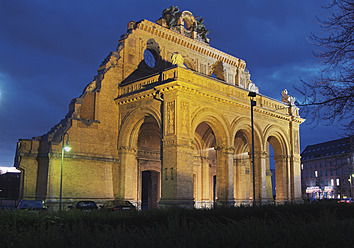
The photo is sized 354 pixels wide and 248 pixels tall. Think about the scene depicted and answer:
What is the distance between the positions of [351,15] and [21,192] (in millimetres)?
24974

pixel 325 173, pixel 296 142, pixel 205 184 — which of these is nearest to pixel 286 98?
pixel 296 142

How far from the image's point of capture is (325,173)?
267 feet

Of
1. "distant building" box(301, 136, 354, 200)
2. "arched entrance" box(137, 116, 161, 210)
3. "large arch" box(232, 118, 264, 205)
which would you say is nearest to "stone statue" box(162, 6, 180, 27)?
"arched entrance" box(137, 116, 161, 210)

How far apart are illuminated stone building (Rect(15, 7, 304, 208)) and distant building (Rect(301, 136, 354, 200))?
4502 cm

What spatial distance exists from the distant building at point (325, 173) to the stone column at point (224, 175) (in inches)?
2012

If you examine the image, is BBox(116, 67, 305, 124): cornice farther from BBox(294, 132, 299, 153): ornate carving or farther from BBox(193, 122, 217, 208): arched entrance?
BBox(294, 132, 299, 153): ornate carving

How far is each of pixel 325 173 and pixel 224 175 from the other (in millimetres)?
60394

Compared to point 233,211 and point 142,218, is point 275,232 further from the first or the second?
point 233,211

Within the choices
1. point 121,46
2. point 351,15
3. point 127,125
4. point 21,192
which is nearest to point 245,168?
point 127,125

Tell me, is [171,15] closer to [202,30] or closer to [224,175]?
[202,30]

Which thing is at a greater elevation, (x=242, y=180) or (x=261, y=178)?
(x=261, y=178)

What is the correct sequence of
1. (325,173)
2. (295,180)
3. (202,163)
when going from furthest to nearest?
1. (325,173)
2. (202,163)
3. (295,180)

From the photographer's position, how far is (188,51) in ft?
121

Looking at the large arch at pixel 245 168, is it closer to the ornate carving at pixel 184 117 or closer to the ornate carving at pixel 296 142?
the ornate carving at pixel 296 142
